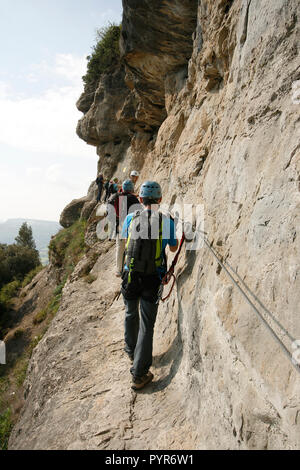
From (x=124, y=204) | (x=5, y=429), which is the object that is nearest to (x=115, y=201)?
(x=124, y=204)

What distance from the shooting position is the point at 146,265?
3.93m

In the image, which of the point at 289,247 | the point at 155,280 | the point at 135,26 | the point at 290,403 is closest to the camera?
the point at 290,403

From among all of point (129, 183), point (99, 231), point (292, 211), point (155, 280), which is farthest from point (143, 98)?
point (292, 211)

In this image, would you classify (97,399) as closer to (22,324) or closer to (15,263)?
(22,324)

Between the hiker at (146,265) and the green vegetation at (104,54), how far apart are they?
893 inches

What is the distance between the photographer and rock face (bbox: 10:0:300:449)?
2193 millimetres

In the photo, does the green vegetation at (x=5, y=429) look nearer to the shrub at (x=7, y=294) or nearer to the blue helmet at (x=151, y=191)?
the blue helmet at (x=151, y=191)

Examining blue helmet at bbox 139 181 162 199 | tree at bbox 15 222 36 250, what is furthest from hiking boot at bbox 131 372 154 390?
tree at bbox 15 222 36 250

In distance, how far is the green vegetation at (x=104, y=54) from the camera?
2105cm

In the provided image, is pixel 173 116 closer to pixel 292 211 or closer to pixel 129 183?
pixel 129 183

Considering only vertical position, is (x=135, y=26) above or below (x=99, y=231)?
above

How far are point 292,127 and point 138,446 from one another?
3.99 m

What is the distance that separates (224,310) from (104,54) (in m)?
25.4

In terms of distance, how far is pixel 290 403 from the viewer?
1.85 m
